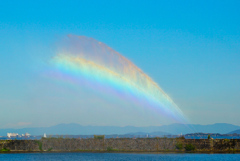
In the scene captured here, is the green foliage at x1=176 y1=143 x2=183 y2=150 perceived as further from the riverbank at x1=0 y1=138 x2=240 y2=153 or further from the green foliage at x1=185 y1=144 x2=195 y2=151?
the green foliage at x1=185 y1=144 x2=195 y2=151

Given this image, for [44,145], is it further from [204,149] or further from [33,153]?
[204,149]

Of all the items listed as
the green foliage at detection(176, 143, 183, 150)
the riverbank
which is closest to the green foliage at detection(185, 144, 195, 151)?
the riverbank

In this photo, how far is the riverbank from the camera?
64.5m

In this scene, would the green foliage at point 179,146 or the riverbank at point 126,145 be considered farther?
the green foliage at point 179,146

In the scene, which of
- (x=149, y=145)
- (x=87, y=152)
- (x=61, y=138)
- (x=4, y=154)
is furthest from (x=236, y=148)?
(x=4, y=154)

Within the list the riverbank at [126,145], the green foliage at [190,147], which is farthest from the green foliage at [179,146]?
the green foliage at [190,147]

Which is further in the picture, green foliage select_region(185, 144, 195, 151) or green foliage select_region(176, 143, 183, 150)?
green foliage select_region(176, 143, 183, 150)

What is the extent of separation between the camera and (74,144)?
6788 cm

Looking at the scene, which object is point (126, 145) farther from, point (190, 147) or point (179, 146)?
point (190, 147)

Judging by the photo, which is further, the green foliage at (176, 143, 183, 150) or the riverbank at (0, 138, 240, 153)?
the green foliage at (176, 143, 183, 150)

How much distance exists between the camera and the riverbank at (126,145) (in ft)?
212

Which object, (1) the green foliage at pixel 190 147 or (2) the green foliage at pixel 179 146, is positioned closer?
(1) the green foliage at pixel 190 147

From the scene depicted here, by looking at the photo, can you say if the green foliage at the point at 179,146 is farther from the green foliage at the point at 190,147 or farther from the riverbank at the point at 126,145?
the green foliage at the point at 190,147

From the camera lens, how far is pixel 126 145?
6644cm
